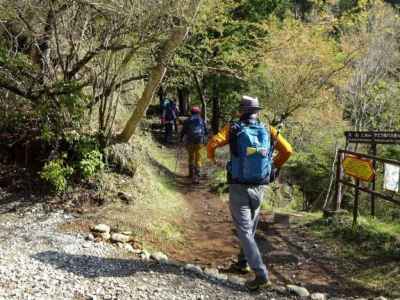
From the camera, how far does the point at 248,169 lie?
5266mm

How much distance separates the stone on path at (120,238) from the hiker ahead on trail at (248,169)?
194cm

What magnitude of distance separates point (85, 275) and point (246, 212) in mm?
1913

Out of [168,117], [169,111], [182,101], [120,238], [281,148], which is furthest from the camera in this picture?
[182,101]

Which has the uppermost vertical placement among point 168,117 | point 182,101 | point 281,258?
point 182,101

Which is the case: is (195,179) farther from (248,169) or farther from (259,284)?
(259,284)

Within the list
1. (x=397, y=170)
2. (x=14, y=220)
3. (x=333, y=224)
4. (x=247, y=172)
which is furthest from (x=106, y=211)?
(x=397, y=170)

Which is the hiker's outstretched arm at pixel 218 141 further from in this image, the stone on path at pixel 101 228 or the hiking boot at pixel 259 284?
the stone on path at pixel 101 228

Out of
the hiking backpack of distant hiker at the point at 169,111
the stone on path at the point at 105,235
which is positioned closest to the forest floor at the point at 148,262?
the stone on path at the point at 105,235

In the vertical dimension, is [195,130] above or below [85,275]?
above

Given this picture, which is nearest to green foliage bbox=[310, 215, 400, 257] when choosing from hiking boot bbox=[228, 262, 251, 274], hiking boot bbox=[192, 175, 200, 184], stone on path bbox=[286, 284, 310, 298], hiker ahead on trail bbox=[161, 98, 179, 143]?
hiking boot bbox=[228, 262, 251, 274]

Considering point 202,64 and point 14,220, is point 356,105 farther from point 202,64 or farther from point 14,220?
point 14,220

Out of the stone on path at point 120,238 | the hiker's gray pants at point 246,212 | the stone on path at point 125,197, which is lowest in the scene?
the stone on path at point 120,238

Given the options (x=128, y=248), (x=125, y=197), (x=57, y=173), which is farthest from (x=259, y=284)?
(x=57, y=173)

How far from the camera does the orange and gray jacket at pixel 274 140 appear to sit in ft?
17.4
